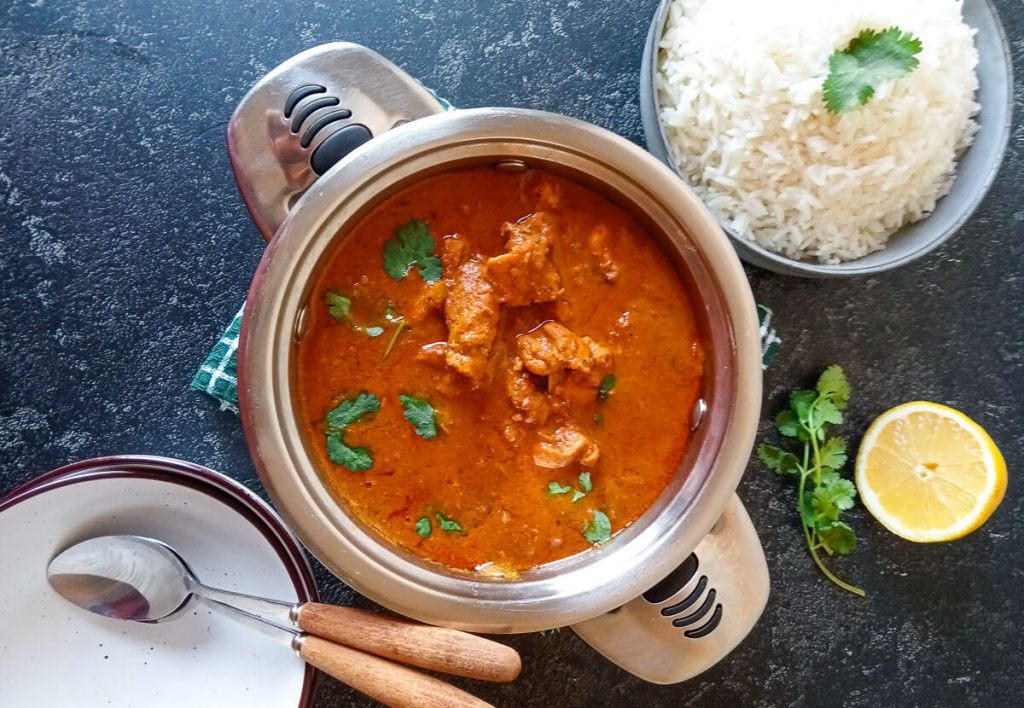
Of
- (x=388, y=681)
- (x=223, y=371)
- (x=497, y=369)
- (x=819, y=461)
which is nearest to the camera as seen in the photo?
(x=388, y=681)

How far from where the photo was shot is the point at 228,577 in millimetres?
1851

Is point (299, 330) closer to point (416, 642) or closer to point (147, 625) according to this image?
point (416, 642)

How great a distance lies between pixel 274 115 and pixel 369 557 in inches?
34.7

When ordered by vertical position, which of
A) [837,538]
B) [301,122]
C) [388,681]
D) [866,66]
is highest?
[301,122]

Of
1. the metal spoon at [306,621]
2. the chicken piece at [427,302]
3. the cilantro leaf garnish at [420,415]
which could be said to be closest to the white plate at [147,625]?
the metal spoon at [306,621]

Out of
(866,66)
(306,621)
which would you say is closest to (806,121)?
(866,66)

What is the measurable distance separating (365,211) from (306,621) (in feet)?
2.65

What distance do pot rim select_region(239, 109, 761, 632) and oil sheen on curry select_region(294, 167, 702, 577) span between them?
0.05m

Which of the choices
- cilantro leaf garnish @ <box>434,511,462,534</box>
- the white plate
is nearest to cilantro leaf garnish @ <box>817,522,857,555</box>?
cilantro leaf garnish @ <box>434,511,462,534</box>

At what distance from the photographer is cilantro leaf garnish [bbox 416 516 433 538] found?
5.30 feet

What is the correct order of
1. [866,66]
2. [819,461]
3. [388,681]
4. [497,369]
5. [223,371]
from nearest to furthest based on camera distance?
[388,681] → [497,369] → [866,66] → [223,371] → [819,461]

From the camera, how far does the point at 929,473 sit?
2.01 m

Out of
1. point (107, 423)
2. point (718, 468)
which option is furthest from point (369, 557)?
point (107, 423)

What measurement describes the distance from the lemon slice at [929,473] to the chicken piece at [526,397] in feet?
3.00
